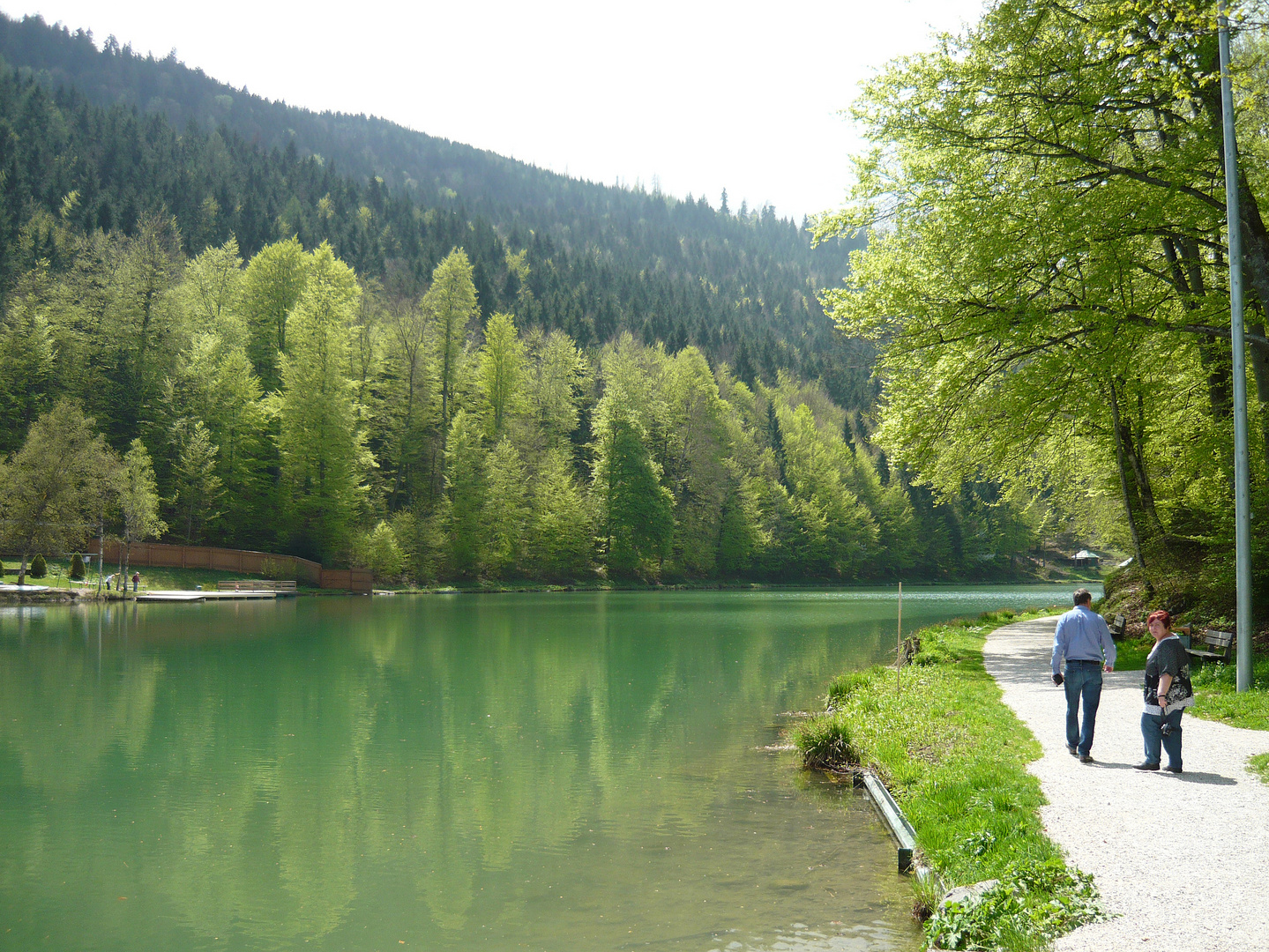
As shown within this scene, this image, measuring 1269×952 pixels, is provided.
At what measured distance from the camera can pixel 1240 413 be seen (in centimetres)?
1266

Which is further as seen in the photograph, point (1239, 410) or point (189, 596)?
point (189, 596)

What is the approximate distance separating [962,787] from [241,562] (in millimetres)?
52248

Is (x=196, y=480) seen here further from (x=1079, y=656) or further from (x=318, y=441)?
(x=1079, y=656)

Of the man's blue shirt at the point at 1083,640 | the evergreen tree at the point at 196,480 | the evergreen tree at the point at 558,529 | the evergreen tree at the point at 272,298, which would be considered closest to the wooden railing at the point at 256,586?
the evergreen tree at the point at 196,480

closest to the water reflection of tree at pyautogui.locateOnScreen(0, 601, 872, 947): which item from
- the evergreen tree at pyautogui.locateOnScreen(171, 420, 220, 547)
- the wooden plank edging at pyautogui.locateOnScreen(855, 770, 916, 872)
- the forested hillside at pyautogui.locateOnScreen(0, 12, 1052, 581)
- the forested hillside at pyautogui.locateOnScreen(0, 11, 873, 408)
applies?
the wooden plank edging at pyautogui.locateOnScreen(855, 770, 916, 872)

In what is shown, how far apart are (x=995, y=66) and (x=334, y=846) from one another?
16727mm

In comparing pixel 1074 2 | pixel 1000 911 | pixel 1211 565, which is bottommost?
pixel 1000 911

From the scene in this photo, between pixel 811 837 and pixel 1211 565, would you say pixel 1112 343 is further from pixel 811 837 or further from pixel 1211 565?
pixel 811 837

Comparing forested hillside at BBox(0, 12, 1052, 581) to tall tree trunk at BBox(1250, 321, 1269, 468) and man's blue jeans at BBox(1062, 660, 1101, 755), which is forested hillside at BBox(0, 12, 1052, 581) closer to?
tall tree trunk at BBox(1250, 321, 1269, 468)

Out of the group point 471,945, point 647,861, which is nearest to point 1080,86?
point 647,861

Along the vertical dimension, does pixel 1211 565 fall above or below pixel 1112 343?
below

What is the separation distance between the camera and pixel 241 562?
176 ft

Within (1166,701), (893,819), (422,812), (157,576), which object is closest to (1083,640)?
(1166,701)

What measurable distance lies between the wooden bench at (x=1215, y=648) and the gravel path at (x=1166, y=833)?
323 centimetres
